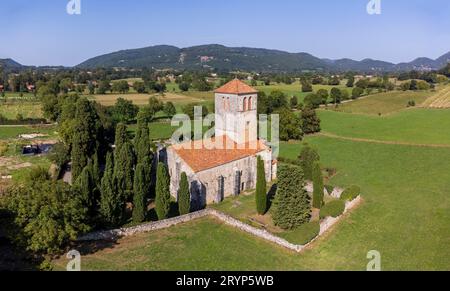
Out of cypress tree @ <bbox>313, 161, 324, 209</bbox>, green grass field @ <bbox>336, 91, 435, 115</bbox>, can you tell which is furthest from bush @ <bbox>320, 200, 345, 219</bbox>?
green grass field @ <bbox>336, 91, 435, 115</bbox>

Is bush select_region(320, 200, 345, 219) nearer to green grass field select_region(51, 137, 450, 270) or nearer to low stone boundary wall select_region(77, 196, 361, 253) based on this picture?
low stone boundary wall select_region(77, 196, 361, 253)

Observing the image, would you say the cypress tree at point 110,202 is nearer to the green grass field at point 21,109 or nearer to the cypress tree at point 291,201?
the cypress tree at point 291,201

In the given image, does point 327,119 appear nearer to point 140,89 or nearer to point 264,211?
point 264,211

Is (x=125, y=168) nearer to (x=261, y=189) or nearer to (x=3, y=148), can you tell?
(x=261, y=189)

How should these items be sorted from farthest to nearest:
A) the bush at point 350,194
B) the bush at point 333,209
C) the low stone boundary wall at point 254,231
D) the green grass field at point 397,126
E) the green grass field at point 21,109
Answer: the green grass field at point 21,109
the green grass field at point 397,126
the bush at point 350,194
the bush at point 333,209
the low stone boundary wall at point 254,231

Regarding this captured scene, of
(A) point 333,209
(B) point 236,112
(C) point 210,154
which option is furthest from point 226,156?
(A) point 333,209

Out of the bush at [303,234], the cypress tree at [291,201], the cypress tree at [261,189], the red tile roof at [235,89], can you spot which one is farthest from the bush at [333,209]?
the red tile roof at [235,89]

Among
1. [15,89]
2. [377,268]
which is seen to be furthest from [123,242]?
[15,89]
